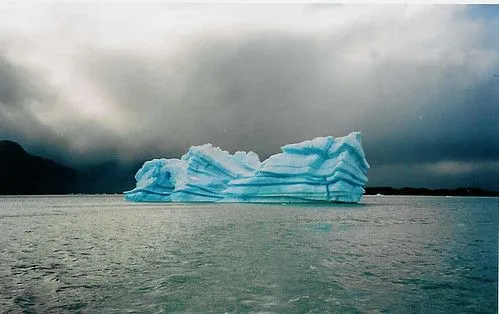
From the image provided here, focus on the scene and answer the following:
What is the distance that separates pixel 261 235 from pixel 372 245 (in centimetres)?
322

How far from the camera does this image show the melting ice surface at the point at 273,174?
1049 inches

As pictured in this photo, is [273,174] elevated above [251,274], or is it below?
above

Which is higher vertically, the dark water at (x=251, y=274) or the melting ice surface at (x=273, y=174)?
the melting ice surface at (x=273, y=174)

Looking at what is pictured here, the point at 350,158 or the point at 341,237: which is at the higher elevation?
the point at 350,158

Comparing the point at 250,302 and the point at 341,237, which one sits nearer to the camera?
the point at 250,302

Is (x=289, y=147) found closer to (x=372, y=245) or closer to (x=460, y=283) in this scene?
(x=372, y=245)

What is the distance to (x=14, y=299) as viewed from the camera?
5.41 metres

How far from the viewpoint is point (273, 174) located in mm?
28312

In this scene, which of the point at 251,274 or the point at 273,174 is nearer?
the point at 251,274

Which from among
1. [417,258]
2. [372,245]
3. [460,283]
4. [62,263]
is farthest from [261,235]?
[460,283]

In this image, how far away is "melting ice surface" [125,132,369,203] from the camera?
2666cm

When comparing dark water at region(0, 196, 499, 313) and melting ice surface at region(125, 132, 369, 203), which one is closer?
dark water at region(0, 196, 499, 313)

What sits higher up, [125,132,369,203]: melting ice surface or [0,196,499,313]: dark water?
[125,132,369,203]: melting ice surface

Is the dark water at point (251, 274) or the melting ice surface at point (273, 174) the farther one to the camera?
the melting ice surface at point (273, 174)
